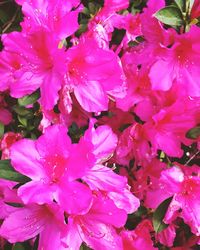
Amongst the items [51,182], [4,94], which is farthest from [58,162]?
[4,94]

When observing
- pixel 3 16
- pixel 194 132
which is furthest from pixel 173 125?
pixel 3 16

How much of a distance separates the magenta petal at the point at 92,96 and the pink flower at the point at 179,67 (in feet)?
0.44

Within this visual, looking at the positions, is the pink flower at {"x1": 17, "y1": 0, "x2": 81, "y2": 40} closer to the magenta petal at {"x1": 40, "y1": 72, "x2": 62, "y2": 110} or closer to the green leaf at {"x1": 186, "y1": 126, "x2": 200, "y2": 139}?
the magenta petal at {"x1": 40, "y1": 72, "x2": 62, "y2": 110}

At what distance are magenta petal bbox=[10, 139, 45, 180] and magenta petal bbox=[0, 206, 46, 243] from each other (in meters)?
0.10

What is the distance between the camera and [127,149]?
4.99 ft

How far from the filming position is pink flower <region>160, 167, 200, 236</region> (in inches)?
56.3

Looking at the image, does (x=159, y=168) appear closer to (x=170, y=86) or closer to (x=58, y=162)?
(x=170, y=86)

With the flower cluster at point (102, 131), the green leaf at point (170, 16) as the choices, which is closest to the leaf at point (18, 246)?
the flower cluster at point (102, 131)

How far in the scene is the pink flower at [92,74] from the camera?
1.33m

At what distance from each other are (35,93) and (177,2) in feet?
1.36

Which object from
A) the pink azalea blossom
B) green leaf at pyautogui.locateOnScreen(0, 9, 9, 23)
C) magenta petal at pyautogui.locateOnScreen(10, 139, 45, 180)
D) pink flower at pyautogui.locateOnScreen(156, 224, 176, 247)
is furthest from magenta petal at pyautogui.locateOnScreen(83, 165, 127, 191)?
green leaf at pyautogui.locateOnScreen(0, 9, 9, 23)

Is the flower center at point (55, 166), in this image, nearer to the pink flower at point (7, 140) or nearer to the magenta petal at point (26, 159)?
the magenta petal at point (26, 159)

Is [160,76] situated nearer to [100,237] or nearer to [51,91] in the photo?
[51,91]

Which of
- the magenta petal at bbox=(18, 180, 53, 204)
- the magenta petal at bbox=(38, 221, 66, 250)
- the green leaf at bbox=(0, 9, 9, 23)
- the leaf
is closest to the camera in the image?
the magenta petal at bbox=(18, 180, 53, 204)
